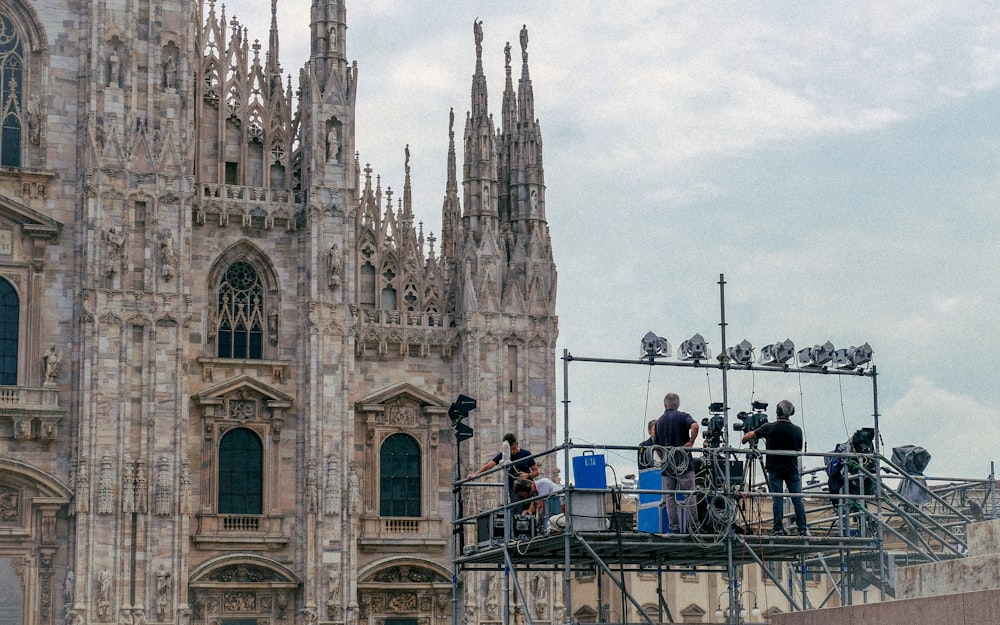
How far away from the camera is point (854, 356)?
2353cm

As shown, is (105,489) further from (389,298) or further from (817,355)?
(817,355)

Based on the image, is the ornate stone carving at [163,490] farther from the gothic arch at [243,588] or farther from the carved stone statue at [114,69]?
the carved stone statue at [114,69]

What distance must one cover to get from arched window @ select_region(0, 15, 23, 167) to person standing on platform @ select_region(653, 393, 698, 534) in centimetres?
2118

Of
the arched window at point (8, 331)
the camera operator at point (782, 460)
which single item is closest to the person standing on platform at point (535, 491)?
the camera operator at point (782, 460)

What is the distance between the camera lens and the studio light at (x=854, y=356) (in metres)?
23.5

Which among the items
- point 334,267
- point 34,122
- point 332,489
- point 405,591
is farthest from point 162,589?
point 34,122

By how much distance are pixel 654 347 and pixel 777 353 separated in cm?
174

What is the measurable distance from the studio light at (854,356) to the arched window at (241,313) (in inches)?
725

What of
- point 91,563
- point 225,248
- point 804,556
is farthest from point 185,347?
point 804,556

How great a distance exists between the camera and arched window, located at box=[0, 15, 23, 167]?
125ft

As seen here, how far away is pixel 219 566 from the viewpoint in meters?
37.8

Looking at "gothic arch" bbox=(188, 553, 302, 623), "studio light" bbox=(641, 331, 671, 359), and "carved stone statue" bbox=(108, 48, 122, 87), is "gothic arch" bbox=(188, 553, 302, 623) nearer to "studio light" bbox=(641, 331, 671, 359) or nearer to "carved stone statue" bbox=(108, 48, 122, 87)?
"carved stone statue" bbox=(108, 48, 122, 87)

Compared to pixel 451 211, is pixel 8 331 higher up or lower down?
lower down

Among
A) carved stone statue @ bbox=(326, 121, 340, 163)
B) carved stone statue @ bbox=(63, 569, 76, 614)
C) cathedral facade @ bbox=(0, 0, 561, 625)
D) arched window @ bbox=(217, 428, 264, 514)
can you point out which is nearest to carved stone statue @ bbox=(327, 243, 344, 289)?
cathedral facade @ bbox=(0, 0, 561, 625)
